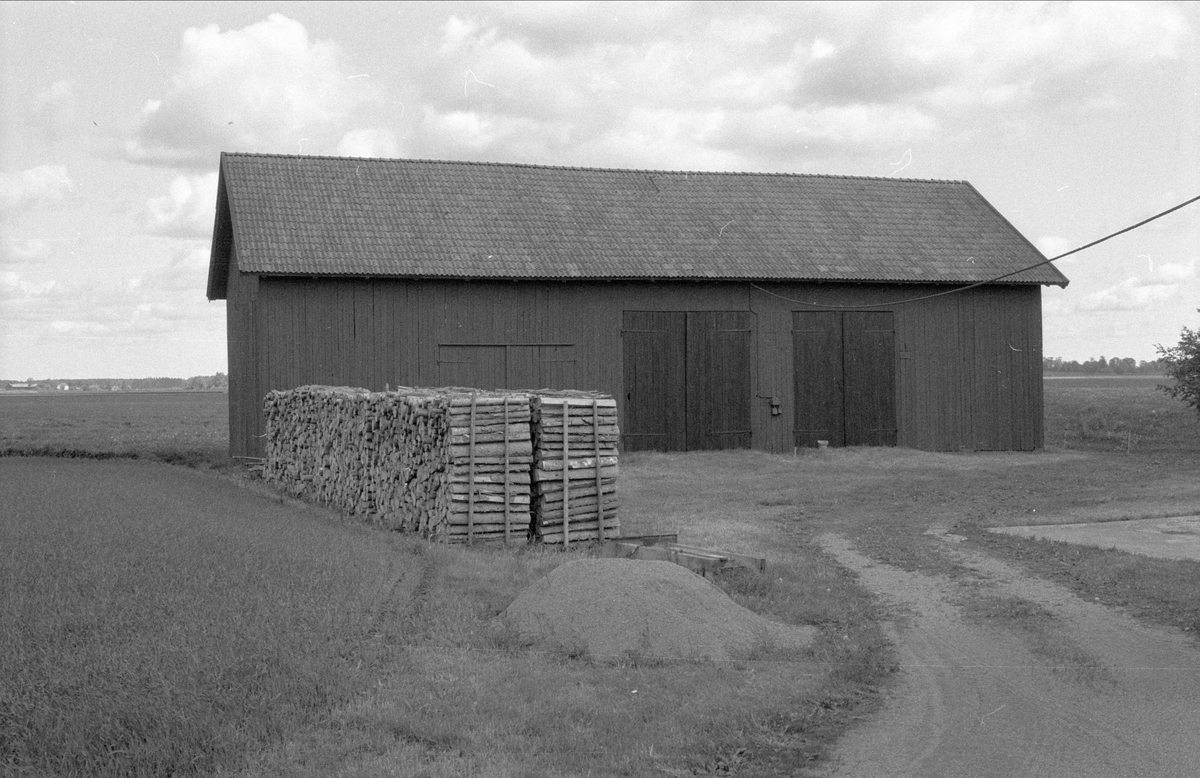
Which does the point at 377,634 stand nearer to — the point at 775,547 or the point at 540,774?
the point at 540,774

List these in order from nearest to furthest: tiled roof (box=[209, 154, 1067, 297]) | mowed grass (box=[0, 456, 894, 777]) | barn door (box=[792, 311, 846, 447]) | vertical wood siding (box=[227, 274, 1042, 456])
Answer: mowed grass (box=[0, 456, 894, 777]), vertical wood siding (box=[227, 274, 1042, 456]), tiled roof (box=[209, 154, 1067, 297]), barn door (box=[792, 311, 846, 447])

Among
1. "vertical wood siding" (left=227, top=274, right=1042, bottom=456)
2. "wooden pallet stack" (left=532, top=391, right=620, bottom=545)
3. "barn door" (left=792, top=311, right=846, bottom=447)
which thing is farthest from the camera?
"barn door" (left=792, top=311, right=846, bottom=447)

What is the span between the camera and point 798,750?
6734 millimetres

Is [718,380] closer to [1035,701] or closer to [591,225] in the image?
[591,225]

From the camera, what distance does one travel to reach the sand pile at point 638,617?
28.6 ft

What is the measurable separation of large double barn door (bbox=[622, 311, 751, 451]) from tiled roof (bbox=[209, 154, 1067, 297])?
3.77 feet

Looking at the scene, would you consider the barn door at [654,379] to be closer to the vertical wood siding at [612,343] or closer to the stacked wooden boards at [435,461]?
the vertical wood siding at [612,343]

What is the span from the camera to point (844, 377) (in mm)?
28438

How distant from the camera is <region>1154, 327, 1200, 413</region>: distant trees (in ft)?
94.6

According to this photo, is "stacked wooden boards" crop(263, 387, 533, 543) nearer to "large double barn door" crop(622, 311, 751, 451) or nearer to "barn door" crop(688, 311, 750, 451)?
→ "large double barn door" crop(622, 311, 751, 451)

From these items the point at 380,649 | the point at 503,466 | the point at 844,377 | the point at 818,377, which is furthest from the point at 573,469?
the point at 844,377

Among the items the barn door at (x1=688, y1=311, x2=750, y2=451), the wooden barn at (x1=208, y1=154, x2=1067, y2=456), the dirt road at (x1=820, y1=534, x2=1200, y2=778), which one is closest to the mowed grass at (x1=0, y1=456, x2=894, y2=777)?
the dirt road at (x1=820, y1=534, x2=1200, y2=778)

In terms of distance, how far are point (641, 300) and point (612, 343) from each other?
4.08ft

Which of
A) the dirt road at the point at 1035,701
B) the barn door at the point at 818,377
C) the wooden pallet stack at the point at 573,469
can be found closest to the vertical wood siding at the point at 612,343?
the barn door at the point at 818,377
